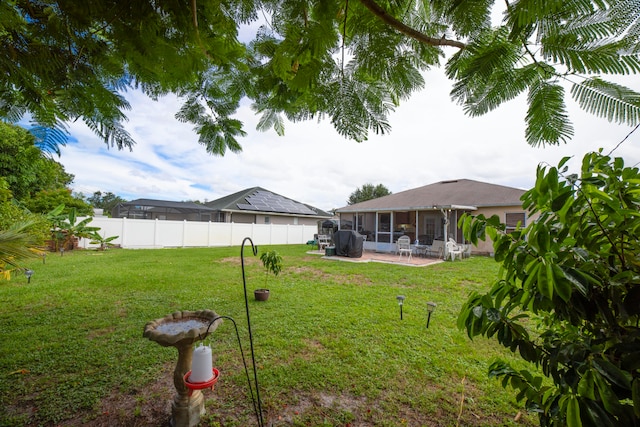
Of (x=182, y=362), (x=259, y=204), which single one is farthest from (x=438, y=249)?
(x=259, y=204)

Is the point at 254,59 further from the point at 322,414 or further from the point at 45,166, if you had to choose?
the point at 322,414

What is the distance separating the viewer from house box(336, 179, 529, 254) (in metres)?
13.2

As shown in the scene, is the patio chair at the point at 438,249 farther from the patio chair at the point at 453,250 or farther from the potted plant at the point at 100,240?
the potted plant at the point at 100,240

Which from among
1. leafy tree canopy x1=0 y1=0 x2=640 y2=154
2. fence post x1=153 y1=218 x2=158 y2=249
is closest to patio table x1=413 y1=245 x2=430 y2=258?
leafy tree canopy x1=0 y1=0 x2=640 y2=154

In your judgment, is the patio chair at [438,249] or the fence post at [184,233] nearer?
the patio chair at [438,249]

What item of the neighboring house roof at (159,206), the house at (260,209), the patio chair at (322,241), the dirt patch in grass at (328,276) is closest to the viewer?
the dirt patch in grass at (328,276)

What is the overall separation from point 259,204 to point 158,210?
7.81m

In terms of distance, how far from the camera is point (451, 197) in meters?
15.4

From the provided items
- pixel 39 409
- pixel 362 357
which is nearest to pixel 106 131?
pixel 39 409

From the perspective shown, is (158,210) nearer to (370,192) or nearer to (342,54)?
(342,54)

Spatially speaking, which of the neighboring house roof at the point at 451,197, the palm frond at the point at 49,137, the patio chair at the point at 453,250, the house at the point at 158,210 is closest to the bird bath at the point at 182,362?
the palm frond at the point at 49,137

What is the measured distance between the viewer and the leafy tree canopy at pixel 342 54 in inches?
39.4

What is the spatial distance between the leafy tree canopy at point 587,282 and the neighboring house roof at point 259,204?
2101cm

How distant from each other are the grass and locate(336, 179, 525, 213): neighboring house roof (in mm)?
8687
